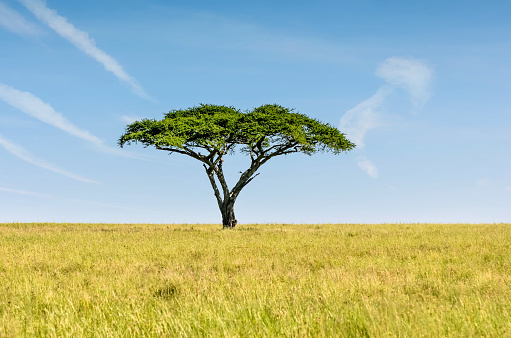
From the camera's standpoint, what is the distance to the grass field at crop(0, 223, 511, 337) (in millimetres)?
4465

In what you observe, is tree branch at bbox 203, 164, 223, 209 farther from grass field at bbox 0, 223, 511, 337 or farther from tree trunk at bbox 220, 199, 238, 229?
grass field at bbox 0, 223, 511, 337

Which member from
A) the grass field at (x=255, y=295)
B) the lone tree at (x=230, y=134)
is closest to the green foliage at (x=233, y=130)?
the lone tree at (x=230, y=134)

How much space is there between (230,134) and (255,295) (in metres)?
24.8

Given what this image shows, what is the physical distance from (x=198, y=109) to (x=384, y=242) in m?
20.5

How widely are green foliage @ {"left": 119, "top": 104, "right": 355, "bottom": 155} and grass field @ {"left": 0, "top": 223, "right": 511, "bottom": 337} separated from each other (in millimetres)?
16872

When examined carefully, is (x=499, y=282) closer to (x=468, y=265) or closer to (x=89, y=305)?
(x=468, y=265)

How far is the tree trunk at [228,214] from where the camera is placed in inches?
1232

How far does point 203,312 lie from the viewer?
199 inches

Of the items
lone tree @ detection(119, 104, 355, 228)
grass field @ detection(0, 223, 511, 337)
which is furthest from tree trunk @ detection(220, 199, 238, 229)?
grass field @ detection(0, 223, 511, 337)

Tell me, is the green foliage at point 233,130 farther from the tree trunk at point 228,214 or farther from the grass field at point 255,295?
the grass field at point 255,295

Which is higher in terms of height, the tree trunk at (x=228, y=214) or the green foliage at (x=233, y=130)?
the green foliage at (x=233, y=130)

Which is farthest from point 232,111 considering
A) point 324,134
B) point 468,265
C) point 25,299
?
point 25,299

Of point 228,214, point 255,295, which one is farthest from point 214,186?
point 255,295

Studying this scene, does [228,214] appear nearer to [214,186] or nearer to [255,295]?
[214,186]
